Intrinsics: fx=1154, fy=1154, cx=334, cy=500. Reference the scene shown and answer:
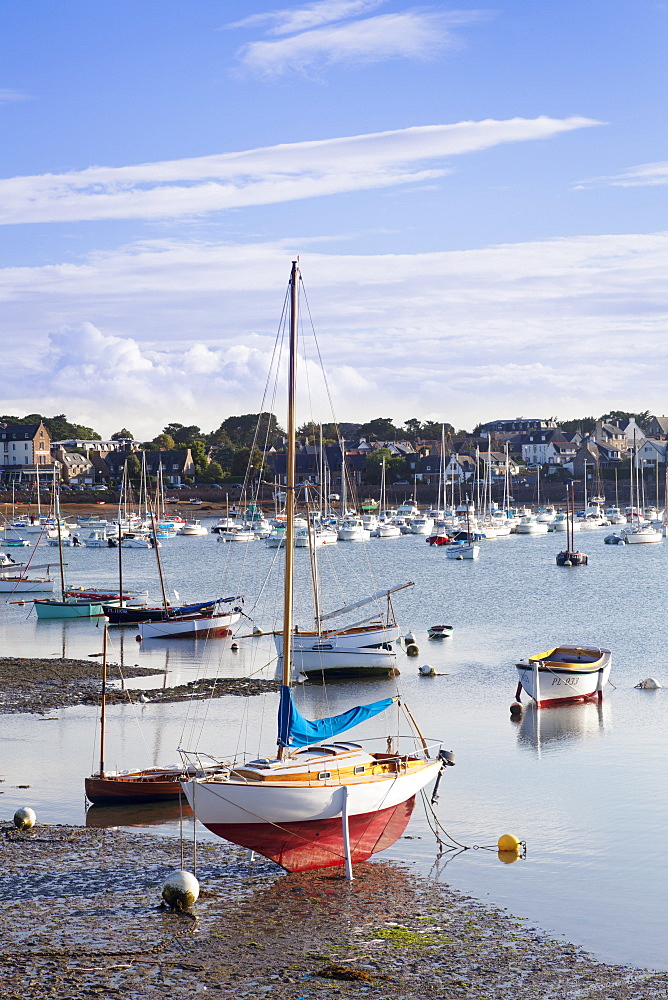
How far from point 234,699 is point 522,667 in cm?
907

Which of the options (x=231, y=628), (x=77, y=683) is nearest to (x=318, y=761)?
(x=77, y=683)

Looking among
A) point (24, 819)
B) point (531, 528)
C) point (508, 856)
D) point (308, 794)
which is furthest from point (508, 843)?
point (531, 528)

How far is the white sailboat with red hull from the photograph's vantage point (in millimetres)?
19125

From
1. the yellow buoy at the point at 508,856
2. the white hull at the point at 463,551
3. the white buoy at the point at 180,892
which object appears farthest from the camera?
the white hull at the point at 463,551

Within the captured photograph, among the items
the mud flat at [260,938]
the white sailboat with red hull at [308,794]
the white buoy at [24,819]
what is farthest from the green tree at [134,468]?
the mud flat at [260,938]

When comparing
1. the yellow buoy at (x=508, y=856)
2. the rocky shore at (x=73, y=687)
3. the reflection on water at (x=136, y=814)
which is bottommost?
the yellow buoy at (x=508, y=856)

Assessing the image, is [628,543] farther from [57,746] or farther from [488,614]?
[57,746]

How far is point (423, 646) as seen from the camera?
4831 centimetres

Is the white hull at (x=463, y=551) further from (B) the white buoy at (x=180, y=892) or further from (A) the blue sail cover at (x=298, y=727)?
(B) the white buoy at (x=180, y=892)

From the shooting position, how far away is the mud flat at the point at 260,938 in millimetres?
15547

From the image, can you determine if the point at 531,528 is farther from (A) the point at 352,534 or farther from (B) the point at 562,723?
(B) the point at 562,723

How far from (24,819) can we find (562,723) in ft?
56.1

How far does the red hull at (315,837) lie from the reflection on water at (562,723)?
416 inches

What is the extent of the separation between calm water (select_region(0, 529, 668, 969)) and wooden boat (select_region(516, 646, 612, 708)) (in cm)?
60
